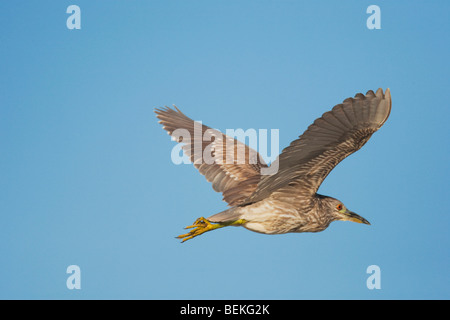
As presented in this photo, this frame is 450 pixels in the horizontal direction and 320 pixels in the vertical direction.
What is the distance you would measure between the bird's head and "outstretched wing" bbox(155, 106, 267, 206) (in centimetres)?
129

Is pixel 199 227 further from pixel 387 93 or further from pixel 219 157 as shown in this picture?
pixel 387 93

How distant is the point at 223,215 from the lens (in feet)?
29.7

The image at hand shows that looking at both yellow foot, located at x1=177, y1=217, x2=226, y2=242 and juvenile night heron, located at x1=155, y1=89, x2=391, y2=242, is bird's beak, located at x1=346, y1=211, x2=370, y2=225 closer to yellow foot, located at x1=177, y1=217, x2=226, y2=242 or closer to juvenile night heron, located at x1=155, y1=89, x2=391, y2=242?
juvenile night heron, located at x1=155, y1=89, x2=391, y2=242

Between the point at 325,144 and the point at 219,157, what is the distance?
A: 3.07 metres

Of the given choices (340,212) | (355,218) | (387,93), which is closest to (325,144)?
A: (387,93)

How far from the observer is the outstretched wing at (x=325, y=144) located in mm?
7602

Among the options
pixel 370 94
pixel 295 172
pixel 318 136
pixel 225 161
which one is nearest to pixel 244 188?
pixel 225 161

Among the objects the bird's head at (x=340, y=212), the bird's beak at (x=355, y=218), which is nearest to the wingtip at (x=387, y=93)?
the bird's head at (x=340, y=212)

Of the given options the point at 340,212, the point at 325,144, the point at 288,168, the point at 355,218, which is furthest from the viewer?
the point at 355,218

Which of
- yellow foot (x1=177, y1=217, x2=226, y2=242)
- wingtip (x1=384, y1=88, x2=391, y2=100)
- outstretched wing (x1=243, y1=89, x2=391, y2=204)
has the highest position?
wingtip (x1=384, y1=88, x2=391, y2=100)

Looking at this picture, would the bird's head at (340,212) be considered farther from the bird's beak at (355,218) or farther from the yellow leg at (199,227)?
the yellow leg at (199,227)

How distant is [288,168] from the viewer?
852cm

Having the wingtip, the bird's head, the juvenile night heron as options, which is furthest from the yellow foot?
the wingtip

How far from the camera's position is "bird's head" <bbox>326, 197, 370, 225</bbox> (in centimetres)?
964
